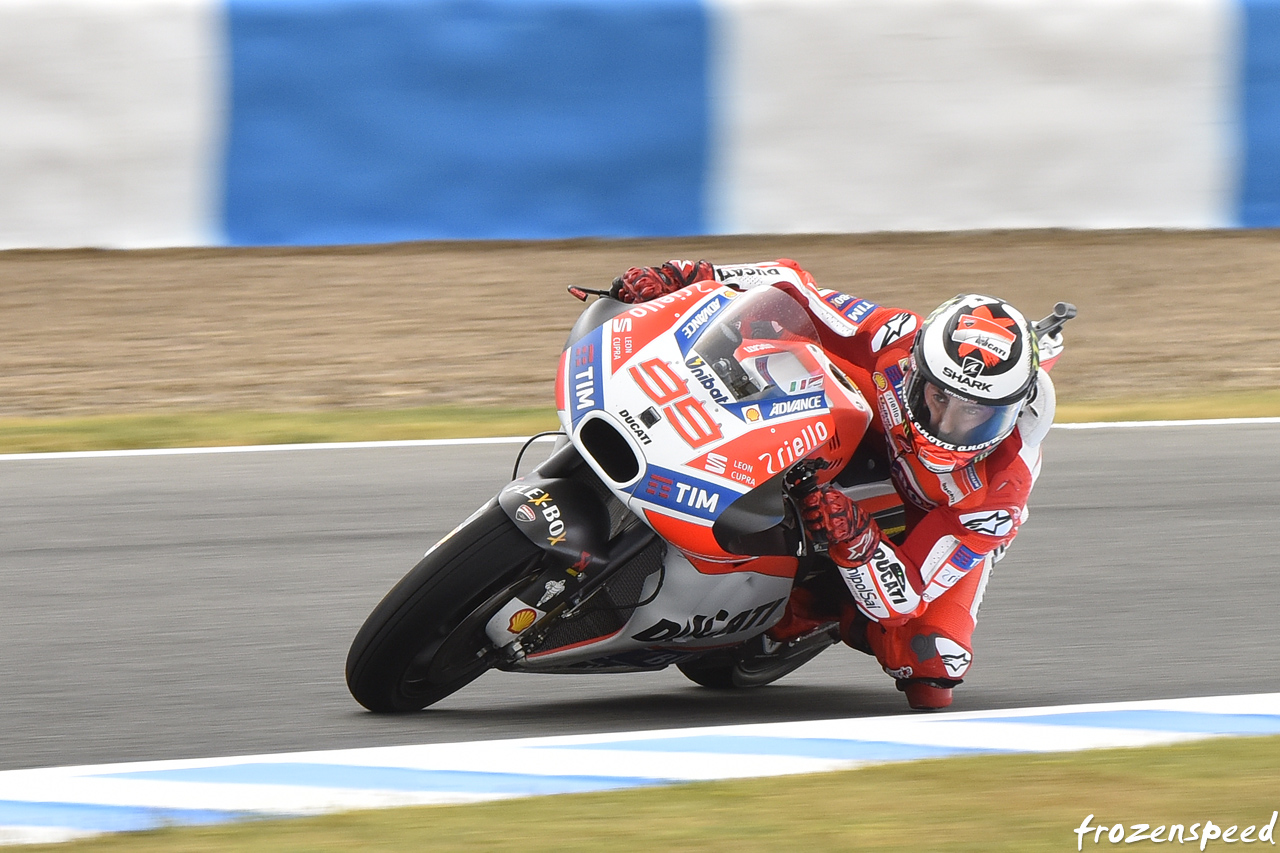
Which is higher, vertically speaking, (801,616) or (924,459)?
(924,459)

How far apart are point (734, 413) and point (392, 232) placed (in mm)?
5868

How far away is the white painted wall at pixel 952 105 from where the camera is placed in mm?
9039

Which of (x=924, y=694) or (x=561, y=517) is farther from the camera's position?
A: (x=924, y=694)

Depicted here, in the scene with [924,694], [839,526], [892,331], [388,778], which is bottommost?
[924,694]

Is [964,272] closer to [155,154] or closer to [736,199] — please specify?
[736,199]

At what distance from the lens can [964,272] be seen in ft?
30.5

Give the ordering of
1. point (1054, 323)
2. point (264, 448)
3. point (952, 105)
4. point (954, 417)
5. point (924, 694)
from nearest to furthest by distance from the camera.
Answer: point (954, 417)
point (1054, 323)
point (924, 694)
point (264, 448)
point (952, 105)

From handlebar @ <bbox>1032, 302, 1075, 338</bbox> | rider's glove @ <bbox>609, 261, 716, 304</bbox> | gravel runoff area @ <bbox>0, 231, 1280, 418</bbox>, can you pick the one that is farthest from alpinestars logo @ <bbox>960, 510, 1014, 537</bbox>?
gravel runoff area @ <bbox>0, 231, 1280, 418</bbox>

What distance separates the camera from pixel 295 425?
7.09 metres

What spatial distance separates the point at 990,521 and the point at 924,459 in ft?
1.07

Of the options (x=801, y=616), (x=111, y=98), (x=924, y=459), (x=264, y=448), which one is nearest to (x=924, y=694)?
(x=801, y=616)

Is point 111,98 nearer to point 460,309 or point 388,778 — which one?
point 460,309

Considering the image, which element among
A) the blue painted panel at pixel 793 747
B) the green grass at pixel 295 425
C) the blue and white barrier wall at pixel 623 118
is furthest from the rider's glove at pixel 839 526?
the blue and white barrier wall at pixel 623 118

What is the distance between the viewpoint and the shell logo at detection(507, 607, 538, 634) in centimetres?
366
